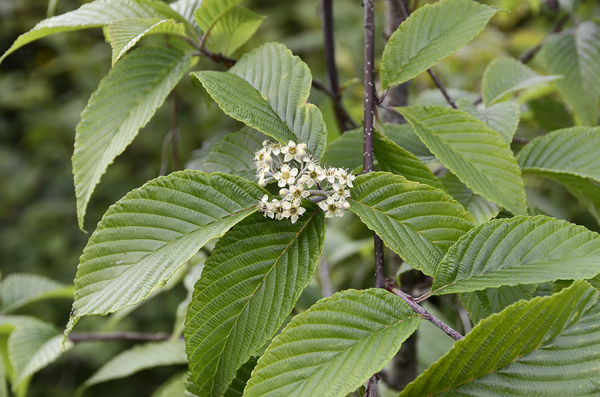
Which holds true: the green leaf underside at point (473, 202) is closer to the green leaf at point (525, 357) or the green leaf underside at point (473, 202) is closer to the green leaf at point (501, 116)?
the green leaf at point (501, 116)

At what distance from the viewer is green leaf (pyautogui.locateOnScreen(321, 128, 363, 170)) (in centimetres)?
75

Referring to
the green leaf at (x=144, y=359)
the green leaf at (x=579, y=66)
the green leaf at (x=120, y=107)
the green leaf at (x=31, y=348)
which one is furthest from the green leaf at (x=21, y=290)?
the green leaf at (x=579, y=66)

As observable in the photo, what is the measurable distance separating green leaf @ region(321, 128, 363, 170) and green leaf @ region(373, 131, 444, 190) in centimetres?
9

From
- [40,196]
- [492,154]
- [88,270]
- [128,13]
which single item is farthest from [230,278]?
[40,196]

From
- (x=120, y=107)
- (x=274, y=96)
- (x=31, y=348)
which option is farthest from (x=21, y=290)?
(x=274, y=96)

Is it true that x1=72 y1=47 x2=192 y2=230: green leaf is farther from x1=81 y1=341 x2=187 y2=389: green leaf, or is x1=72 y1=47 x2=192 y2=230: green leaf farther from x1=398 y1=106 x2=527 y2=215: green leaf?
x1=81 y1=341 x2=187 y2=389: green leaf

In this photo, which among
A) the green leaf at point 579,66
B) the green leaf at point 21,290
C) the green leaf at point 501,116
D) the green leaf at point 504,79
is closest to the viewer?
the green leaf at point 501,116

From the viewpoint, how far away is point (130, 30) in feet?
2.16

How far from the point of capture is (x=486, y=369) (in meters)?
0.47

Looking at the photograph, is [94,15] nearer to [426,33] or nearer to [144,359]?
[426,33]

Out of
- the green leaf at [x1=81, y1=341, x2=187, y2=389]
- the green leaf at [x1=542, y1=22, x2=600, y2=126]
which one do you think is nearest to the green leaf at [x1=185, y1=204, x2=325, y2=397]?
the green leaf at [x1=81, y1=341, x2=187, y2=389]

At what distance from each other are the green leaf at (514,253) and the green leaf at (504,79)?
1.37 ft

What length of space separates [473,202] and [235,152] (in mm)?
402

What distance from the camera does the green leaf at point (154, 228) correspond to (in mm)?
518
